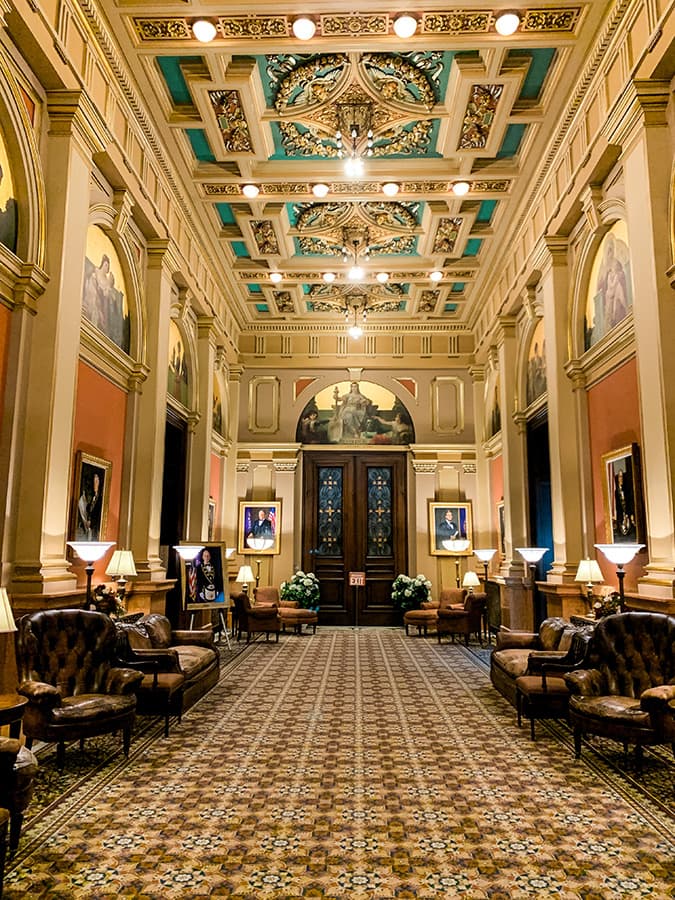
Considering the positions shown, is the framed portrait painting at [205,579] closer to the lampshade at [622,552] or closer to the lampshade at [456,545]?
the lampshade at [622,552]

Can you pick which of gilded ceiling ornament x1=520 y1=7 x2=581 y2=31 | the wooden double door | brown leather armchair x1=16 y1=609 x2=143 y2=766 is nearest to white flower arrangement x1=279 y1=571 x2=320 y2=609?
the wooden double door

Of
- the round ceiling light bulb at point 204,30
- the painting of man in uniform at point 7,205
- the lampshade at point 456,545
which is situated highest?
the round ceiling light bulb at point 204,30

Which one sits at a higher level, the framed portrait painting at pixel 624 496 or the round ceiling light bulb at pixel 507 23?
the round ceiling light bulb at pixel 507 23

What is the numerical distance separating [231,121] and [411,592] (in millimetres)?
9811

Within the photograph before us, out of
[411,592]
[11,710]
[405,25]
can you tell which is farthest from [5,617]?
[411,592]

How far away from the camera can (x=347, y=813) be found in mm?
3889

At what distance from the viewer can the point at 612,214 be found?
24.0 ft

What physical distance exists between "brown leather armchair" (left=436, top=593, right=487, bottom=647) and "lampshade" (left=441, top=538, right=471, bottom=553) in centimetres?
330

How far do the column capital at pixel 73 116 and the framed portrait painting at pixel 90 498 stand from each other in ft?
10.4

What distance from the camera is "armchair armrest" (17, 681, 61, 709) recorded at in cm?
427

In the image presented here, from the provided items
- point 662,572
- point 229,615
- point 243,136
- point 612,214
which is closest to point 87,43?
point 243,136

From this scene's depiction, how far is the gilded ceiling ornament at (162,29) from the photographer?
22.1 feet

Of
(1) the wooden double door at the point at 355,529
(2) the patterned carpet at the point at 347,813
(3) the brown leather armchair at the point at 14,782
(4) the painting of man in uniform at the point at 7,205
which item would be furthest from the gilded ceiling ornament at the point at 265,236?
(3) the brown leather armchair at the point at 14,782

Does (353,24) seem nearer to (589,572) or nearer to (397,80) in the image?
(397,80)
